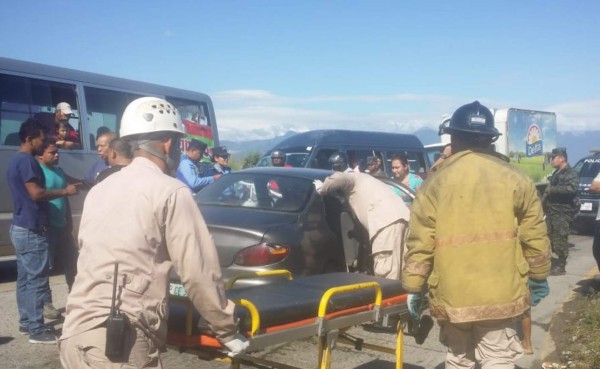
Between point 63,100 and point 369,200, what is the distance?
595cm

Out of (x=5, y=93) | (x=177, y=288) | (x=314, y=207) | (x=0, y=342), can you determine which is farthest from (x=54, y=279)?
(x=177, y=288)

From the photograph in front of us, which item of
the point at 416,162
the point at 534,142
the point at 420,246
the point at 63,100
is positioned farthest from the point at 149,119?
the point at 534,142

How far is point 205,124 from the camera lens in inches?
516

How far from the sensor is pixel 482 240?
11.5 ft

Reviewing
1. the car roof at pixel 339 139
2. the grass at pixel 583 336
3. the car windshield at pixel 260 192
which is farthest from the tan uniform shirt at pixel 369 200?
the car roof at pixel 339 139

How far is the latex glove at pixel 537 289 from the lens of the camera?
366 centimetres

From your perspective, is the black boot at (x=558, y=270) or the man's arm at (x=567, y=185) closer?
the man's arm at (x=567, y=185)

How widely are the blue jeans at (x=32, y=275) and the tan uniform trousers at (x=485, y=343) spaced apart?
3.67m

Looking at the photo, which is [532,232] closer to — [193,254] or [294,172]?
[193,254]

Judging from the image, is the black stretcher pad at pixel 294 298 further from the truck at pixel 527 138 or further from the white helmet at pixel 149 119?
the truck at pixel 527 138

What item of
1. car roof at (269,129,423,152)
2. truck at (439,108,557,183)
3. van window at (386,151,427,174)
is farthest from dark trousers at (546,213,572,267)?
truck at (439,108,557,183)

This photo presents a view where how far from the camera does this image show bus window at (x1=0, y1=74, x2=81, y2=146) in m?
9.37

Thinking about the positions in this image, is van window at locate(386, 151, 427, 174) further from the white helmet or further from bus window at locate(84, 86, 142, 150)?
the white helmet

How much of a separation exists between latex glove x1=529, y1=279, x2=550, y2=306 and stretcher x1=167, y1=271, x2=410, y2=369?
87cm
